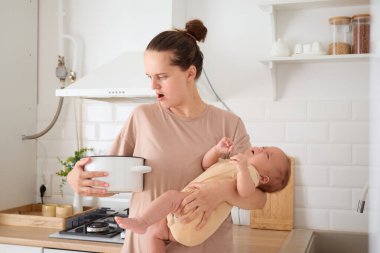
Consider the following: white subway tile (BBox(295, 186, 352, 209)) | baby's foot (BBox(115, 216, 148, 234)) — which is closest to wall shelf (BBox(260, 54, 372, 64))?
white subway tile (BBox(295, 186, 352, 209))

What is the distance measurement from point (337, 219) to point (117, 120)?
1.37 m

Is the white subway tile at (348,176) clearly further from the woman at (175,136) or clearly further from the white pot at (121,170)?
the white pot at (121,170)

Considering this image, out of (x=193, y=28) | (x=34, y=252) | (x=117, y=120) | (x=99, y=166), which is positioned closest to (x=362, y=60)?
(x=193, y=28)

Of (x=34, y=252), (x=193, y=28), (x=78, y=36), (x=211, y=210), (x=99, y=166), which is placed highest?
(x=78, y=36)

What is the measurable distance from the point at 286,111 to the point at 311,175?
36 cm

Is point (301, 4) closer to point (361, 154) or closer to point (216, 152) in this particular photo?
point (361, 154)

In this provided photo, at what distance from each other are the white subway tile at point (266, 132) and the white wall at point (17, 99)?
138 centimetres

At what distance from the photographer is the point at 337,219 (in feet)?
7.80

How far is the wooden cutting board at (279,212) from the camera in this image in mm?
2398

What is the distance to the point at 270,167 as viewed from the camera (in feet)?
4.88

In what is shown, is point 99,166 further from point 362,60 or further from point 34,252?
point 362,60

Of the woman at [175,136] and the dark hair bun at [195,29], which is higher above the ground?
the dark hair bun at [195,29]

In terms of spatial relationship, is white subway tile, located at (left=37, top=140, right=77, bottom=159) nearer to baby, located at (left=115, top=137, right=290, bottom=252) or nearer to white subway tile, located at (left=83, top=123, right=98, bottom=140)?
white subway tile, located at (left=83, top=123, right=98, bottom=140)

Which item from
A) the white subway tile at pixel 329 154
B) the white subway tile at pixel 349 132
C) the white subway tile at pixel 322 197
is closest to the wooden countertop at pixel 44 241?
the white subway tile at pixel 322 197
